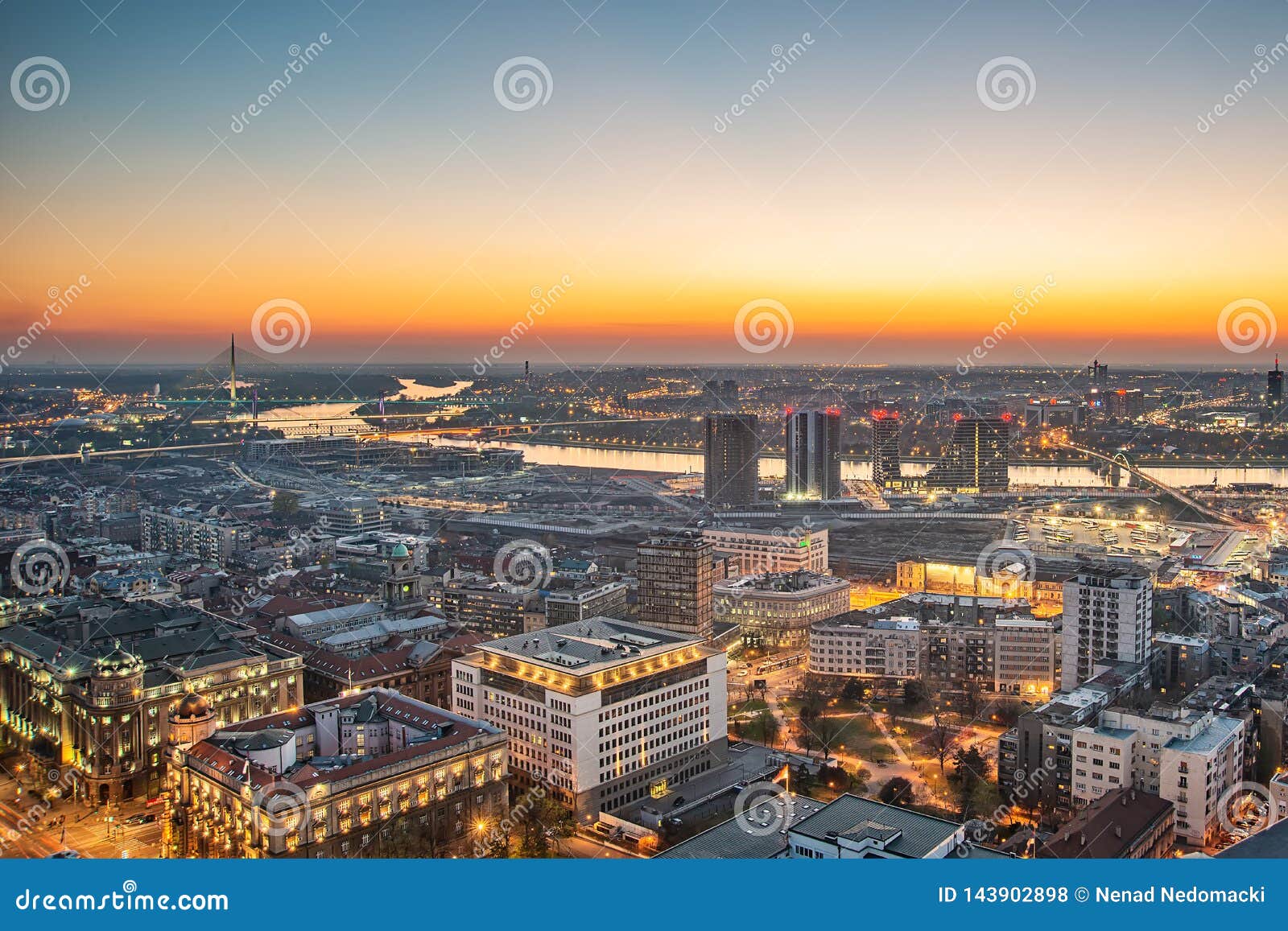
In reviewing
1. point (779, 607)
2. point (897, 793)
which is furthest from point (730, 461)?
point (897, 793)

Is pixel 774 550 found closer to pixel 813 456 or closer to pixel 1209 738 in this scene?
pixel 813 456

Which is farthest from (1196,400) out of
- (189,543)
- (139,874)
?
(139,874)

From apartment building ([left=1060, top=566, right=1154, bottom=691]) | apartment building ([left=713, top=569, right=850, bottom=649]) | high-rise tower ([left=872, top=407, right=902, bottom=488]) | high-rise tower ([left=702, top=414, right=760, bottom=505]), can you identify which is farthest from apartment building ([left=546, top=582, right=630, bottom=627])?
high-rise tower ([left=872, top=407, right=902, bottom=488])

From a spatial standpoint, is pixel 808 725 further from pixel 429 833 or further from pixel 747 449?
pixel 747 449

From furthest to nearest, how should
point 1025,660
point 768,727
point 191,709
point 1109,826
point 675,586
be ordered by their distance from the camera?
point 675,586 < point 1025,660 < point 768,727 < point 191,709 < point 1109,826

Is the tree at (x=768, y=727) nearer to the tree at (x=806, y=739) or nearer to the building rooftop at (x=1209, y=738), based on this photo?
the tree at (x=806, y=739)

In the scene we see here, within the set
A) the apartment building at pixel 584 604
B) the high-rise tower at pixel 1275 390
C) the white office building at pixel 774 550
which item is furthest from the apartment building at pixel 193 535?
the high-rise tower at pixel 1275 390
